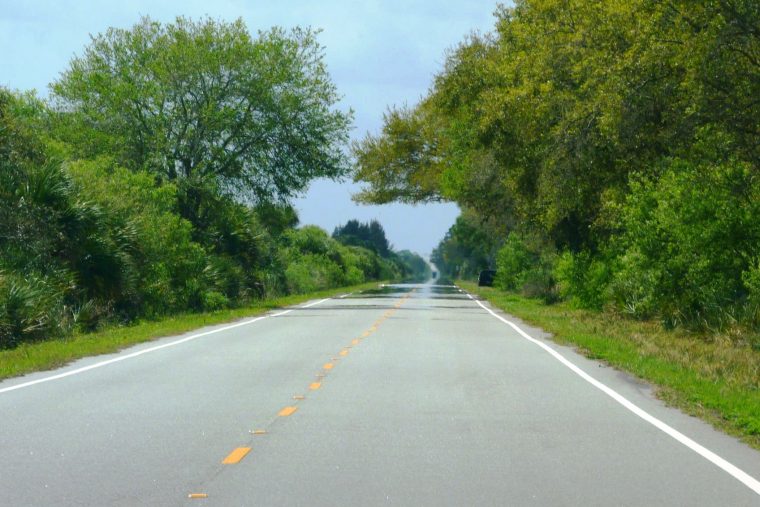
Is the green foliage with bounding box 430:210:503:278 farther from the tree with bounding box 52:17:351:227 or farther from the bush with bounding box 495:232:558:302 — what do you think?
the tree with bounding box 52:17:351:227

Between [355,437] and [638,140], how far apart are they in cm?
1526

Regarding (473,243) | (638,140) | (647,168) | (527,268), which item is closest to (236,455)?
(638,140)

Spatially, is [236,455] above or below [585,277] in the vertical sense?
below

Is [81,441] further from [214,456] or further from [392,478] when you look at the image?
[392,478]

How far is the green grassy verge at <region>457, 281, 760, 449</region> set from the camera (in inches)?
457

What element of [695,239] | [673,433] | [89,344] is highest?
[695,239]

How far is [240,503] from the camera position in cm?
732

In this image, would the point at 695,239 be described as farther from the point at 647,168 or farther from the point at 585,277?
the point at 585,277

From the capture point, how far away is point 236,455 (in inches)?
356

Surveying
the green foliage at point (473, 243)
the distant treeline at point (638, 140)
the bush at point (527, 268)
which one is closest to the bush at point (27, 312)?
the distant treeline at point (638, 140)

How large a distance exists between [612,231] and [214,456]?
25.1 m

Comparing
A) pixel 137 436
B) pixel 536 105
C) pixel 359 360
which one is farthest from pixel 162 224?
pixel 137 436

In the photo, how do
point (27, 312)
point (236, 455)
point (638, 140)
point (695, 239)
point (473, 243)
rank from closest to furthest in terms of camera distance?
point (236, 455) < point (27, 312) < point (695, 239) < point (638, 140) < point (473, 243)

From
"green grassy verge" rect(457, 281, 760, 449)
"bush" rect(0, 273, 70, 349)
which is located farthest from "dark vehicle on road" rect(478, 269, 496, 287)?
"bush" rect(0, 273, 70, 349)
